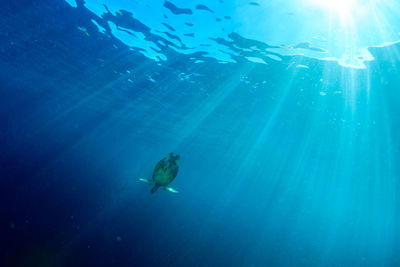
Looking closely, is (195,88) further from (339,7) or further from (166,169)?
(166,169)

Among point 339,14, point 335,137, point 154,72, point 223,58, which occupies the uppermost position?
point 335,137

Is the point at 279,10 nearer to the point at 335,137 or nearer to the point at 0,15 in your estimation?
the point at 335,137

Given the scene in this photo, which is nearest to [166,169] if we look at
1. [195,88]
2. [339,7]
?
[339,7]

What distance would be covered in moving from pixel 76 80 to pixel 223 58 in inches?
866

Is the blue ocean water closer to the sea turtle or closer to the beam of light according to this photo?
the beam of light

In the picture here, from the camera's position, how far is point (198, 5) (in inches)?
446

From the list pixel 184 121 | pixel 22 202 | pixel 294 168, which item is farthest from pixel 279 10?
pixel 294 168

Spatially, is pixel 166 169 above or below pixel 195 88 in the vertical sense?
below

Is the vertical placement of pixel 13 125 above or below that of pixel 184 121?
below

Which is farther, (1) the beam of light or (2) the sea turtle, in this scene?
(1) the beam of light

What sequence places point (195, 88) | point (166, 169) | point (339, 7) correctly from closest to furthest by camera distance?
point (166, 169)
point (339, 7)
point (195, 88)

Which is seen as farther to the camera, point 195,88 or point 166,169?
point 195,88

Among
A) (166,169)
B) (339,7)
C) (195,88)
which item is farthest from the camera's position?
(195,88)

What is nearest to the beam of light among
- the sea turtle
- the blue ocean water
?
the blue ocean water
